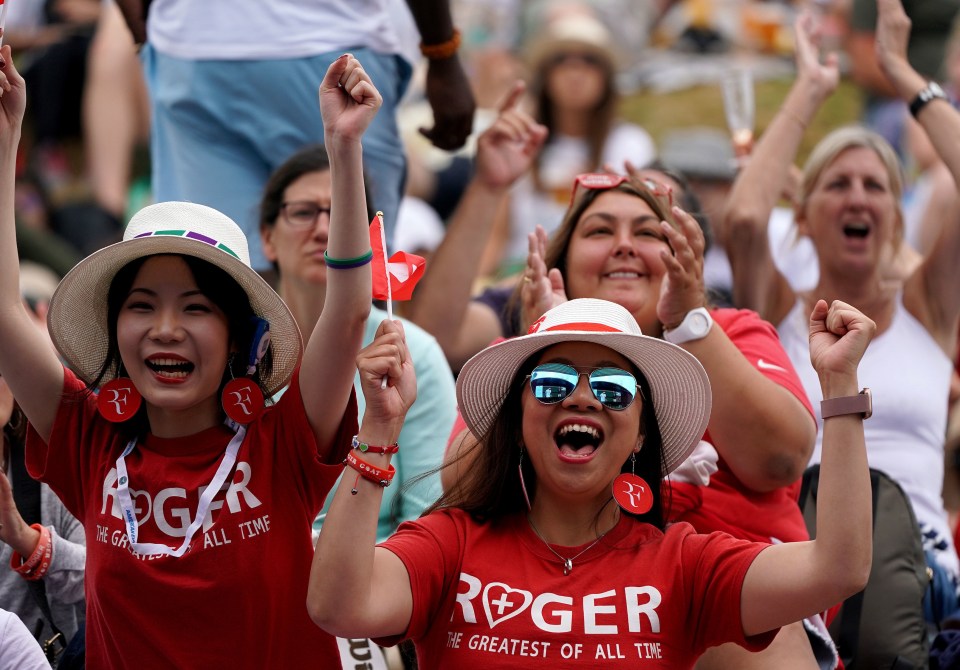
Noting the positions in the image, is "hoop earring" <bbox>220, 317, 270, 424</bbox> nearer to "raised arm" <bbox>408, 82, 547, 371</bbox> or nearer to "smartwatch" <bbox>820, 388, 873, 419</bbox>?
"smartwatch" <bbox>820, 388, 873, 419</bbox>

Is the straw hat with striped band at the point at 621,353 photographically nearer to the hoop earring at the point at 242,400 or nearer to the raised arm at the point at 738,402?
the raised arm at the point at 738,402

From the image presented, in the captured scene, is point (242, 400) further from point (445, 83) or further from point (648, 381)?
point (445, 83)

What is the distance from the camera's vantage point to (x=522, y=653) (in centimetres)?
316

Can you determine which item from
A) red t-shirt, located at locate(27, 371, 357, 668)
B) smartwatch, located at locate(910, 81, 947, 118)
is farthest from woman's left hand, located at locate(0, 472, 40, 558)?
smartwatch, located at locate(910, 81, 947, 118)

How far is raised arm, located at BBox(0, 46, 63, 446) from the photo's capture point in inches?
136

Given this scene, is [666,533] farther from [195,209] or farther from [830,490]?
[195,209]

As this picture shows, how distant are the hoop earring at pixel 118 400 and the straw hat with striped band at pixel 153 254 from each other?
0.32 feet

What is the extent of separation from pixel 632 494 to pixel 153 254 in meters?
1.25

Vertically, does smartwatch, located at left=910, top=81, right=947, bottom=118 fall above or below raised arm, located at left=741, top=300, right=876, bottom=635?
above

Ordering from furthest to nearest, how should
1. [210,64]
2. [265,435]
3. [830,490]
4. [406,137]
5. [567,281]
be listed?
1. [406,137]
2. [210,64]
3. [567,281]
4. [265,435]
5. [830,490]

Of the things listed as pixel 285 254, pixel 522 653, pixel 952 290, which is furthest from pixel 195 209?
pixel 952 290

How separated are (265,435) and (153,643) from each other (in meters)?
0.52

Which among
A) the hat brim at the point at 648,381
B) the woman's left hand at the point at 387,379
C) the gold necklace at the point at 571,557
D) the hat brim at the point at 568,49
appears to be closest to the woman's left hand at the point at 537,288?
the hat brim at the point at 648,381

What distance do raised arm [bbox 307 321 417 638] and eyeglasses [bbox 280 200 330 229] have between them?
4.75 feet
